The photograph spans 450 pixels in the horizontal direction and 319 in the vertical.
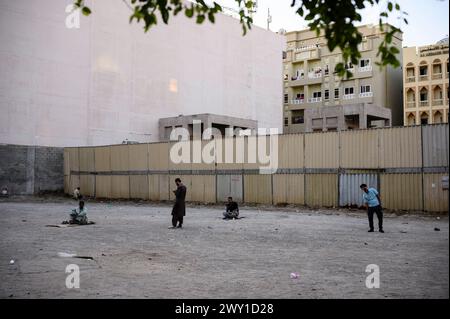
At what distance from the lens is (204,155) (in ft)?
92.6

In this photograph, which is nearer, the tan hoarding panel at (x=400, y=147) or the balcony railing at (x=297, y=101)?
the tan hoarding panel at (x=400, y=147)

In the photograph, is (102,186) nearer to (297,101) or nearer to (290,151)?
(290,151)

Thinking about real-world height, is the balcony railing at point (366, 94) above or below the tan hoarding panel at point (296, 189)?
above

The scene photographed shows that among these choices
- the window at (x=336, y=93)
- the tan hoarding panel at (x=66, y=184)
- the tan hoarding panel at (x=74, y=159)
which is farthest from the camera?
the window at (x=336, y=93)

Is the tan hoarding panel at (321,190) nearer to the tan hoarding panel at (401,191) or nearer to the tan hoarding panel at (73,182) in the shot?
the tan hoarding panel at (401,191)

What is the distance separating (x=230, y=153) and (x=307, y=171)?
16.4 feet

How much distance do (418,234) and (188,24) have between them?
117 ft

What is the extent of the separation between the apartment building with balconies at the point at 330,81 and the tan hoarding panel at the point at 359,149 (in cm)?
2160

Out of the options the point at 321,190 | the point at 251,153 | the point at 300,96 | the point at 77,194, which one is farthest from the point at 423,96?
the point at 77,194

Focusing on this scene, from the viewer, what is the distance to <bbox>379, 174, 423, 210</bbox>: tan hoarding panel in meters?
20.6

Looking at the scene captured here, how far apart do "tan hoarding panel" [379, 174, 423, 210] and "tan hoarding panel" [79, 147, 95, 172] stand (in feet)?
68.3

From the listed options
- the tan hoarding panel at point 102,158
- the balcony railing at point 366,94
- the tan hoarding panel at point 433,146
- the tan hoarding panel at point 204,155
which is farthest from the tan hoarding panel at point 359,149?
the balcony railing at point 366,94

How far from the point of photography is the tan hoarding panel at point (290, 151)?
2466cm
